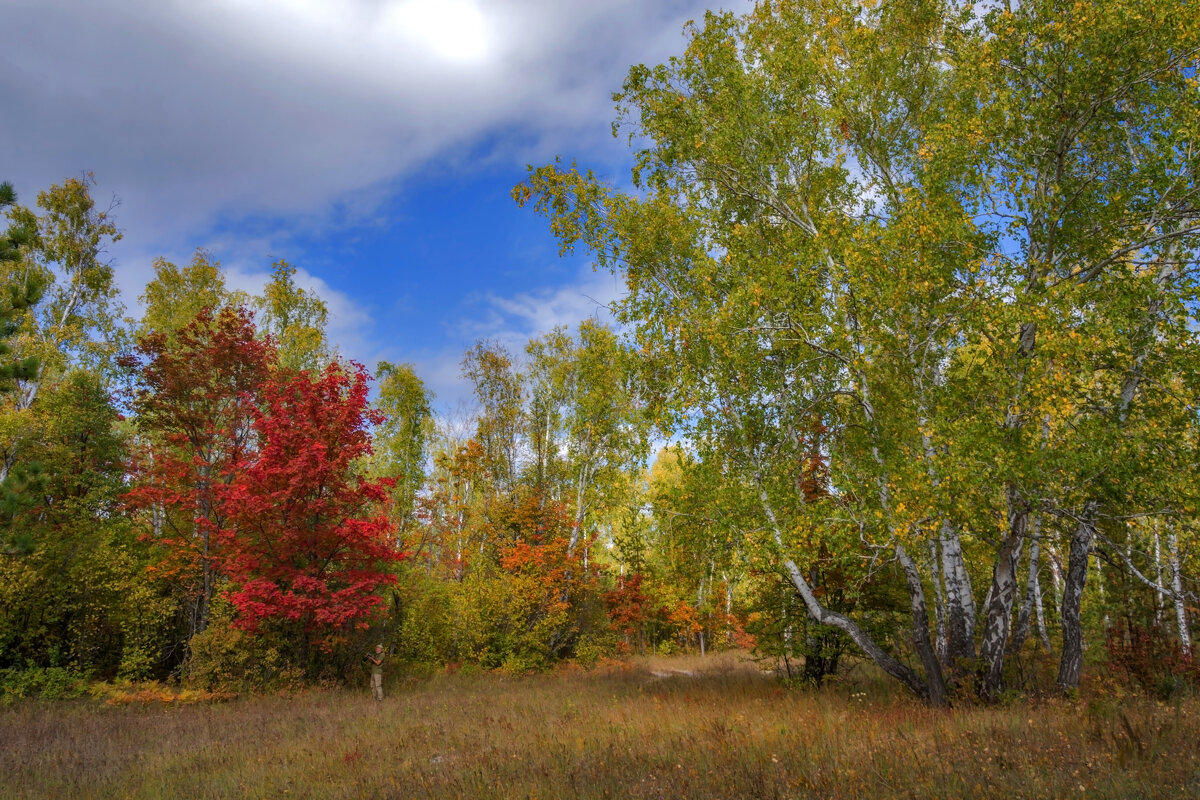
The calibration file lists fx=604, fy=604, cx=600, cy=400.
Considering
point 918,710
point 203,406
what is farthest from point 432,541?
point 918,710

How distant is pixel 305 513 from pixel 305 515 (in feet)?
0.19

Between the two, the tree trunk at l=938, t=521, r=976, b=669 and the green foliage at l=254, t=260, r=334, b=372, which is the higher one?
the green foliage at l=254, t=260, r=334, b=372

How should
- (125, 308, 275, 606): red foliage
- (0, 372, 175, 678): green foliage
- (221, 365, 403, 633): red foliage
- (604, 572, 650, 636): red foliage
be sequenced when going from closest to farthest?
(221, 365, 403, 633): red foliage
(0, 372, 175, 678): green foliage
(125, 308, 275, 606): red foliage
(604, 572, 650, 636): red foliage

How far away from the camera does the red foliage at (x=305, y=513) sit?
14.0m

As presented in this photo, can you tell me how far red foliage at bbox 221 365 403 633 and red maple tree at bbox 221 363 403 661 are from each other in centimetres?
2

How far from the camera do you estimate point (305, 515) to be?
1453cm

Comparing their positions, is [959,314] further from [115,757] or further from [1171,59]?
[115,757]

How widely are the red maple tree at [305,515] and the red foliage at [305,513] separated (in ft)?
0.08

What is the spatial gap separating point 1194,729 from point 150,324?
29974 mm

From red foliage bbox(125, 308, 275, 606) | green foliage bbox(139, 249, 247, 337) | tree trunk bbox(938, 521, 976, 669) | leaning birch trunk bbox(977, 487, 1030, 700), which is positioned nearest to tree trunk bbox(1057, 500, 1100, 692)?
leaning birch trunk bbox(977, 487, 1030, 700)

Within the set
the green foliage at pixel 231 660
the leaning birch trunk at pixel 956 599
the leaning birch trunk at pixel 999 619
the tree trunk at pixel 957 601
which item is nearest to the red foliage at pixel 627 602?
the green foliage at pixel 231 660

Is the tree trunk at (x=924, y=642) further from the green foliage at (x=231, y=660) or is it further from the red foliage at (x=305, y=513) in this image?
the green foliage at (x=231, y=660)

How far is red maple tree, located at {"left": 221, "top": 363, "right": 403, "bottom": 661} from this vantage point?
551 inches

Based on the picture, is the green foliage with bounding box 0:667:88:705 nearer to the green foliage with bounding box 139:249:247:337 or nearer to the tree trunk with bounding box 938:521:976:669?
the green foliage with bounding box 139:249:247:337
